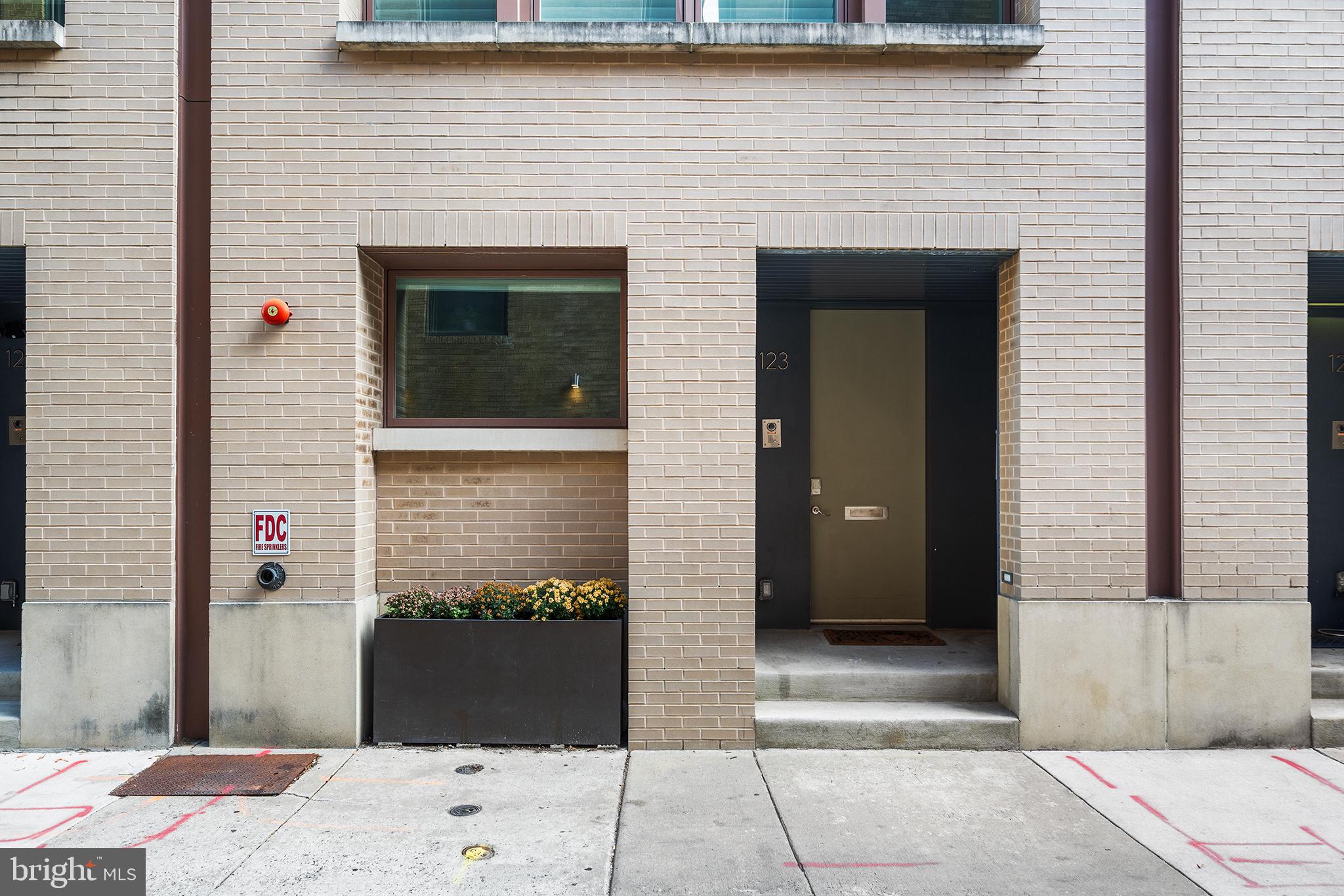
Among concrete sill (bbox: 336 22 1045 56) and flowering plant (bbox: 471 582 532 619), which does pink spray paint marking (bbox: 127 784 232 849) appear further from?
concrete sill (bbox: 336 22 1045 56)

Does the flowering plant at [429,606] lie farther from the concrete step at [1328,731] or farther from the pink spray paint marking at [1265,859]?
the concrete step at [1328,731]

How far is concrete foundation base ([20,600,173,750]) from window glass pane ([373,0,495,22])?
4.71 meters

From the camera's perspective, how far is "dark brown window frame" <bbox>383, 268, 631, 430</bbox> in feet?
20.4

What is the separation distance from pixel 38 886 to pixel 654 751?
3425mm

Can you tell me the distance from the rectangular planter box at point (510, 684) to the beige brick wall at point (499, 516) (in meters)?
0.62

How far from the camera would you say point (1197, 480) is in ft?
18.8

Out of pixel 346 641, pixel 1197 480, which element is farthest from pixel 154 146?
pixel 1197 480

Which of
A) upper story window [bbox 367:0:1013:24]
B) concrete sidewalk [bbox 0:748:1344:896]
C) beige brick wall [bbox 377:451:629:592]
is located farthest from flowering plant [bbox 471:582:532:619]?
upper story window [bbox 367:0:1013:24]

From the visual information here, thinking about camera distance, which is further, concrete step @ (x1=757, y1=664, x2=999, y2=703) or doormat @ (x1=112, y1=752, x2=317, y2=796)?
concrete step @ (x1=757, y1=664, x2=999, y2=703)

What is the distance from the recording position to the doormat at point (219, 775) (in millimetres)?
4863

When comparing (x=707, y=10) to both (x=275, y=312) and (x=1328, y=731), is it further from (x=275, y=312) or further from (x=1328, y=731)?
(x=1328, y=731)

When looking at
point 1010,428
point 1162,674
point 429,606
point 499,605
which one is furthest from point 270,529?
point 1162,674

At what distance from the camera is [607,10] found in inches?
242

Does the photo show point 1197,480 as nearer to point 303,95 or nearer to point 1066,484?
point 1066,484
